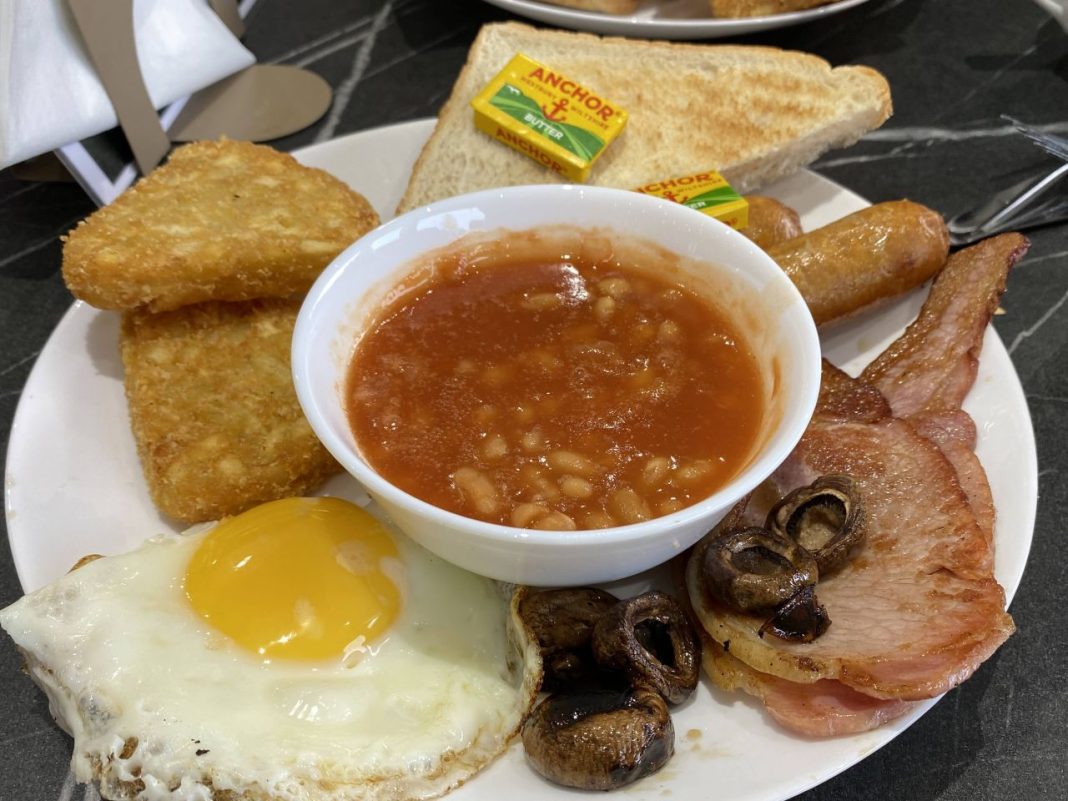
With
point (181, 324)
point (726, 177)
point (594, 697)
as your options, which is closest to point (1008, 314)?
point (726, 177)

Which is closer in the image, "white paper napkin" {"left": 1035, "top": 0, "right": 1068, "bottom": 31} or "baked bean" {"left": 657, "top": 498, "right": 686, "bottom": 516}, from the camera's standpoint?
"baked bean" {"left": 657, "top": 498, "right": 686, "bottom": 516}

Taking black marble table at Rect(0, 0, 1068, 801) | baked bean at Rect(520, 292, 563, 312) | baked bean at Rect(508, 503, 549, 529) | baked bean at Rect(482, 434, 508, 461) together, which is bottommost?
black marble table at Rect(0, 0, 1068, 801)

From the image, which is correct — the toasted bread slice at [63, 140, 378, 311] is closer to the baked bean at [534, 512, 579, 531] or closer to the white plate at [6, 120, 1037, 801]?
the white plate at [6, 120, 1037, 801]

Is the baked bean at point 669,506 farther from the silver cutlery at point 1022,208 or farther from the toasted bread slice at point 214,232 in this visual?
the silver cutlery at point 1022,208

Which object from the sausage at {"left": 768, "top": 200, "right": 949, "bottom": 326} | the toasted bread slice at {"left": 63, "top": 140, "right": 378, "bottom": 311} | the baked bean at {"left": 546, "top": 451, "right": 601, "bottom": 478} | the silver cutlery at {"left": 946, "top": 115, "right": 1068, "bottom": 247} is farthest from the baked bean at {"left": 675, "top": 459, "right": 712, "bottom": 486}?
the silver cutlery at {"left": 946, "top": 115, "right": 1068, "bottom": 247}

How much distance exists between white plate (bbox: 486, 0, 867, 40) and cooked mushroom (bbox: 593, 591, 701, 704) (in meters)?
2.23

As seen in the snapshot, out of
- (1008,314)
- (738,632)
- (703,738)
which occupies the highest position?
(738,632)

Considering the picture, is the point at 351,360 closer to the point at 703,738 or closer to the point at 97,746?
the point at 97,746

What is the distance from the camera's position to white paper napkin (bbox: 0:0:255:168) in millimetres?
2568

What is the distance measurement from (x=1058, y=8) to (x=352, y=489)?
3352 millimetres

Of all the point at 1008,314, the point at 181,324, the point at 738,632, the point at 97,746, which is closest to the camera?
the point at 97,746

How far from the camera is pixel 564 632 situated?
5.64 feet

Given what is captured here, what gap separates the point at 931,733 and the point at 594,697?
2.66ft

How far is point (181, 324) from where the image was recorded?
2297mm
